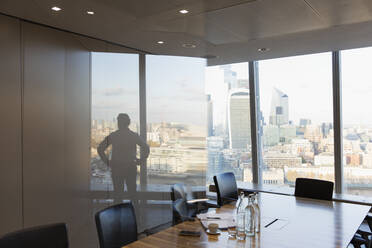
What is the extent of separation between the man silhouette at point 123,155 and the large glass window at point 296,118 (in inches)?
107

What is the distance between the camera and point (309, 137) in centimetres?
552

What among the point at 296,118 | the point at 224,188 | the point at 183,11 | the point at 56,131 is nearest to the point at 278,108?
the point at 296,118

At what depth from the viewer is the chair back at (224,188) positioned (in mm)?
4027

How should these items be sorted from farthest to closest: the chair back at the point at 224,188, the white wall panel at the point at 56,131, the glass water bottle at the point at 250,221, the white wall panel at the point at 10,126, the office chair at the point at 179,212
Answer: the chair back at the point at 224,188, the white wall panel at the point at 56,131, the white wall panel at the point at 10,126, the office chair at the point at 179,212, the glass water bottle at the point at 250,221

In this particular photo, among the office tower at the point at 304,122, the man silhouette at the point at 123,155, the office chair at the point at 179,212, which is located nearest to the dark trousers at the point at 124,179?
the man silhouette at the point at 123,155

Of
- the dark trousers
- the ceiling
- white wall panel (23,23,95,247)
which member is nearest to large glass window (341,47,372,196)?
the ceiling

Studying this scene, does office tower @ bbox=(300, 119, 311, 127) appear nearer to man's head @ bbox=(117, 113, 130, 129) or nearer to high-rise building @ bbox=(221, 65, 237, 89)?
high-rise building @ bbox=(221, 65, 237, 89)

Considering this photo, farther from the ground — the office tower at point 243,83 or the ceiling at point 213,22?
the ceiling at point 213,22

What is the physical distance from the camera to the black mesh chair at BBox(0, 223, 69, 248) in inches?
70.8

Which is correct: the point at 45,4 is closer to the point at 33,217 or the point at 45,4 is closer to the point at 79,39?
the point at 79,39

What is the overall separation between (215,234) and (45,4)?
2.45m

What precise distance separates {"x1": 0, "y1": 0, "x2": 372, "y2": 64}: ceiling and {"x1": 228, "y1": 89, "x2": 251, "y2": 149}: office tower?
180cm

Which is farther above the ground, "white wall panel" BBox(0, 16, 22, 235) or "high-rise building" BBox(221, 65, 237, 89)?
"high-rise building" BBox(221, 65, 237, 89)

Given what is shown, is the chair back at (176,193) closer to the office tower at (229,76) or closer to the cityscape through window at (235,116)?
the cityscape through window at (235,116)
